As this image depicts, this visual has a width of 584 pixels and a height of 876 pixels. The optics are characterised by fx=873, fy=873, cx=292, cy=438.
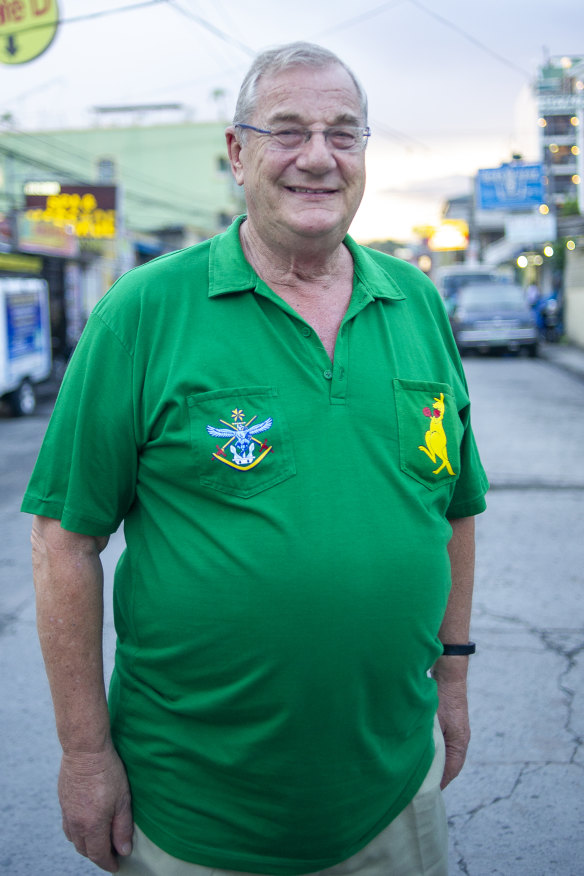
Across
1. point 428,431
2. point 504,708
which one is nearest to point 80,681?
point 428,431

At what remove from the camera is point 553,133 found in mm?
59219

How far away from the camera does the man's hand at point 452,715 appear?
2064 mm

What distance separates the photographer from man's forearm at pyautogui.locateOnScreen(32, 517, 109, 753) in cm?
167

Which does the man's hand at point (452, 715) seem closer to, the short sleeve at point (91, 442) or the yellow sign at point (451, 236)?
the short sleeve at point (91, 442)

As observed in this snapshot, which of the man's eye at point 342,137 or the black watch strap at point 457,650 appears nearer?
the man's eye at point 342,137

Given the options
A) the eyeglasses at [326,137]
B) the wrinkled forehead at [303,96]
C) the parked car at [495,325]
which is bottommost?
the parked car at [495,325]

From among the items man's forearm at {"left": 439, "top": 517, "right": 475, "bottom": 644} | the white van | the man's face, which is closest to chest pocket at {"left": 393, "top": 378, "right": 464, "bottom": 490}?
man's forearm at {"left": 439, "top": 517, "right": 475, "bottom": 644}

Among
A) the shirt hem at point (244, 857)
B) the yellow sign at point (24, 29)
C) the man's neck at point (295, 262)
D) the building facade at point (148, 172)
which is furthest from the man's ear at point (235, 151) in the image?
the building facade at point (148, 172)

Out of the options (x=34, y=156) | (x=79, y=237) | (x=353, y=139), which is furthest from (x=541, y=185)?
(x=353, y=139)

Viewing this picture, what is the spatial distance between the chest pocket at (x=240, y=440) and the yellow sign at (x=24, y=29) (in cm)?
857

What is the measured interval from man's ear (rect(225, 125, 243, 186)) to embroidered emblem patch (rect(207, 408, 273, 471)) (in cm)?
58

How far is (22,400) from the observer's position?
15148 millimetres

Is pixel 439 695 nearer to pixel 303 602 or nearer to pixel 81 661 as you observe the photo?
pixel 303 602

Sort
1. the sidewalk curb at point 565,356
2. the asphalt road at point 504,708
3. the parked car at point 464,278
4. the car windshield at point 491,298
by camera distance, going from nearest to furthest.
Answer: the asphalt road at point 504,708 → the sidewalk curb at point 565,356 → the car windshield at point 491,298 → the parked car at point 464,278
